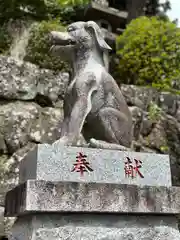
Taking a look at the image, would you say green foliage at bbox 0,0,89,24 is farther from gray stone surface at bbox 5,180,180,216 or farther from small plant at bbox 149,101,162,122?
gray stone surface at bbox 5,180,180,216

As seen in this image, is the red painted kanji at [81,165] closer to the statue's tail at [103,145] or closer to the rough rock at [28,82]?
the statue's tail at [103,145]

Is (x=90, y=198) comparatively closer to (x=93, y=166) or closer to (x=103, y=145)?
(x=93, y=166)

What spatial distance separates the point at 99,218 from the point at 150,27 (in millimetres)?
8538

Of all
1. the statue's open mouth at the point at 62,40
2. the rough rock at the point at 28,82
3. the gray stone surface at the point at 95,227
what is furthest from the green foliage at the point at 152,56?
the gray stone surface at the point at 95,227

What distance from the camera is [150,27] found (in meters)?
10.6

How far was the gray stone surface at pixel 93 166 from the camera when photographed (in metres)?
3.07

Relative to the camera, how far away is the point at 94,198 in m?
3.06

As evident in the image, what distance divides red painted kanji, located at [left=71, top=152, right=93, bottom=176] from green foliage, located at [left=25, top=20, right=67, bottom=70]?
224 inches

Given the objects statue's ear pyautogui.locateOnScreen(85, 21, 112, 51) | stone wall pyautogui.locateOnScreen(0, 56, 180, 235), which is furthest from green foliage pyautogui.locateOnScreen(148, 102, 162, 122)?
statue's ear pyautogui.locateOnScreen(85, 21, 112, 51)

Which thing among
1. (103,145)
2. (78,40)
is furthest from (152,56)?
(103,145)

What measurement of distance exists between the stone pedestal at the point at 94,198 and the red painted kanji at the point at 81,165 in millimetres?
18

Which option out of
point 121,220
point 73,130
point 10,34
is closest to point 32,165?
point 73,130

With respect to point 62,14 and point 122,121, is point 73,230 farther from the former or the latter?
point 62,14

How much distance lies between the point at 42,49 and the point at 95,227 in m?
6.65
